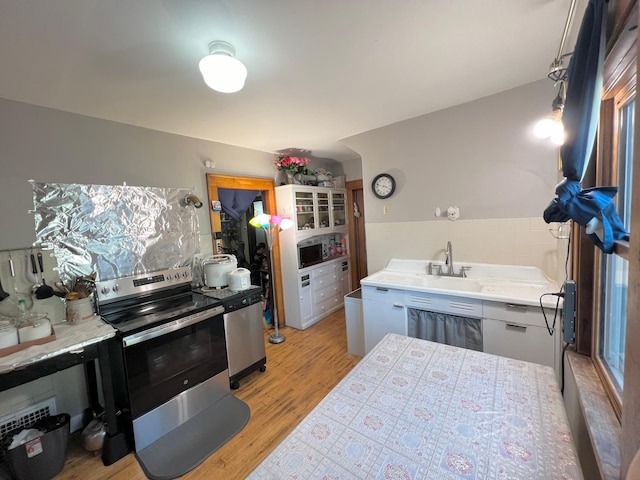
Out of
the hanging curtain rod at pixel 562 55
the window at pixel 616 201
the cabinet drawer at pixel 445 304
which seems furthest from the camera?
the cabinet drawer at pixel 445 304

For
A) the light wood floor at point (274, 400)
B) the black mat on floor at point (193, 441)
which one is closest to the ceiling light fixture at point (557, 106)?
the light wood floor at point (274, 400)

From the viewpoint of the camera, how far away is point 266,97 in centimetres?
195

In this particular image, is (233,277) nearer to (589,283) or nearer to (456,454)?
(456,454)

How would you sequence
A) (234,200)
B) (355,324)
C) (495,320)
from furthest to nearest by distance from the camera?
(234,200) → (355,324) → (495,320)

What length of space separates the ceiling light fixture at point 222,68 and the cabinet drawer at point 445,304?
1.93 metres

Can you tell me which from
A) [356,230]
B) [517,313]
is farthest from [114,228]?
[356,230]

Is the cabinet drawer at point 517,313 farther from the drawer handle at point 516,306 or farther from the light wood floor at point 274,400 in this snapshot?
the light wood floor at point 274,400

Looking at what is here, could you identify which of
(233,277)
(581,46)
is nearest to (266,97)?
(233,277)

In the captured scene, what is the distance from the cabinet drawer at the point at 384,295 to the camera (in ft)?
7.57

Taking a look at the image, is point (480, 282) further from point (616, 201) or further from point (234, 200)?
point (234, 200)

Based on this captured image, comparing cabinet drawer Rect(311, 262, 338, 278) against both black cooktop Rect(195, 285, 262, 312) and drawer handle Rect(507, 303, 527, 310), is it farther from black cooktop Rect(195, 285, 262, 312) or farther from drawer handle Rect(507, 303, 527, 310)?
drawer handle Rect(507, 303, 527, 310)

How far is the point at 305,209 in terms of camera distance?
356 cm

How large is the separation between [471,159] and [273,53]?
186 cm

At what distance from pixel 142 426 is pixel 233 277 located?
1.16 metres
